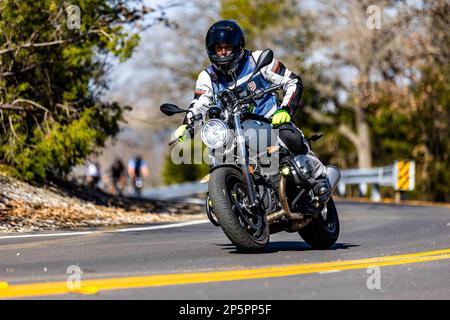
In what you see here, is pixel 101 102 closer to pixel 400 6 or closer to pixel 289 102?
pixel 289 102

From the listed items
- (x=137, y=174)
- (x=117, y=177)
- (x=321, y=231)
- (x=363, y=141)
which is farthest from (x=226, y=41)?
(x=363, y=141)

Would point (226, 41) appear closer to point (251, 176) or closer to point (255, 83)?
point (255, 83)

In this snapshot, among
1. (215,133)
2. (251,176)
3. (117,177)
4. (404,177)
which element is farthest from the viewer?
(117,177)

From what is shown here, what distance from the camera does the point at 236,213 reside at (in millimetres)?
8578

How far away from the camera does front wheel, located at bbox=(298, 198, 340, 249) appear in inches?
380

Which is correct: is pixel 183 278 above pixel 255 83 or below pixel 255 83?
below

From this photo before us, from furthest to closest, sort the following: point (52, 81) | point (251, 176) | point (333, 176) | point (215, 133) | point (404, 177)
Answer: point (404, 177), point (52, 81), point (333, 176), point (251, 176), point (215, 133)

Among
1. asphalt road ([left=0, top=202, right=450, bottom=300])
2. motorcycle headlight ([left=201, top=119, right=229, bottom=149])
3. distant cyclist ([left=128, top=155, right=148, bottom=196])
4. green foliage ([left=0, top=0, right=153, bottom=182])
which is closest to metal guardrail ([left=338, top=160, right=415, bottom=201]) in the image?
distant cyclist ([left=128, top=155, right=148, bottom=196])

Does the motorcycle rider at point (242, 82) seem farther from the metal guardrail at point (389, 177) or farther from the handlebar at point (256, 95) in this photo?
the metal guardrail at point (389, 177)

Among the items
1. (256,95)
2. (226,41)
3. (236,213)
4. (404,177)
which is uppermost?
(226,41)

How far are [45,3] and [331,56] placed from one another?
26.9 m

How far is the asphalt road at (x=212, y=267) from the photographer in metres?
6.38

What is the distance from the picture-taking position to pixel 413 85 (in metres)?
39.6

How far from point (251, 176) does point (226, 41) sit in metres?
1.36
